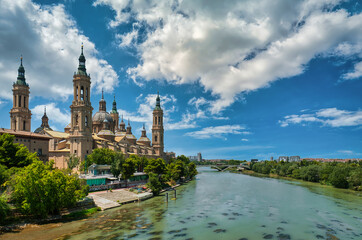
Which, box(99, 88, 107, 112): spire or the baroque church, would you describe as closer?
the baroque church

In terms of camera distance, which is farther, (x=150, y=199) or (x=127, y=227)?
(x=150, y=199)

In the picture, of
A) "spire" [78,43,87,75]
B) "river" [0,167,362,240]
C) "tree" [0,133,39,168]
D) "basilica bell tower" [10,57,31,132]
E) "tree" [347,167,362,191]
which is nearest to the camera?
"river" [0,167,362,240]

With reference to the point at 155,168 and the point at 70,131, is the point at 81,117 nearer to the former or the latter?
the point at 70,131

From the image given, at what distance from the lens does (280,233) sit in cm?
2730

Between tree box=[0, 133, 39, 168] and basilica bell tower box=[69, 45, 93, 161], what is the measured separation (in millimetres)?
25192

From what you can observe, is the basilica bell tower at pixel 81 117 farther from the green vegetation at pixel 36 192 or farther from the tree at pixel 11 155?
the green vegetation at pixel 36 192

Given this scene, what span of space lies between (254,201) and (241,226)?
1836 centimetres

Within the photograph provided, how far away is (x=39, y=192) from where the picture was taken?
92.8 feet

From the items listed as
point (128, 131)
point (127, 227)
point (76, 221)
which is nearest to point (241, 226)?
point (127, 227)

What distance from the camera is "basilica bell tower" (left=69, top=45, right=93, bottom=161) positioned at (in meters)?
65.4

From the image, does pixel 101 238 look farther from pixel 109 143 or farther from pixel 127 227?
pixel 109 143

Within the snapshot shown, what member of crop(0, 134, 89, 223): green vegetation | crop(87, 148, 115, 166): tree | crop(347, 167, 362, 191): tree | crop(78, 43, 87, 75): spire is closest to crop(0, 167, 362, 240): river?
crop(0, 134, 89, 223): green vegetation

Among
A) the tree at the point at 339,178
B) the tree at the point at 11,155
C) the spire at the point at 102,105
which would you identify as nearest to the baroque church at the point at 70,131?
the spire at the point at 102,105

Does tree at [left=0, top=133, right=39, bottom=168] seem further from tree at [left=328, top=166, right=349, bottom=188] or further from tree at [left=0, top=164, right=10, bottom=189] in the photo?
tree at [left=328, top=166, right=349, bottom=188]
